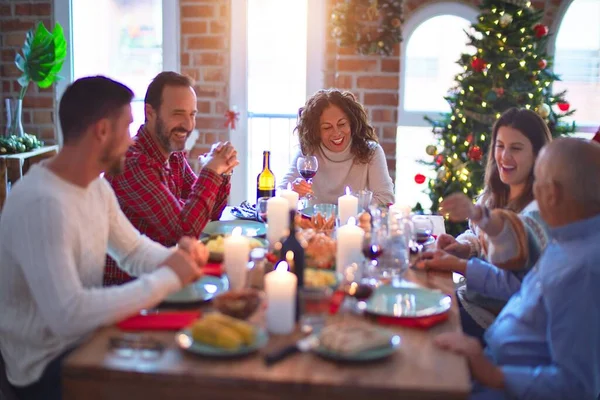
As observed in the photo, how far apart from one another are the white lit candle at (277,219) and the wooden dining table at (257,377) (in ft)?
2.78

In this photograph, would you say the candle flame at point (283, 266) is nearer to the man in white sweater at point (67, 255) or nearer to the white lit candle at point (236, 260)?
the white lit candle at point (236, 260)

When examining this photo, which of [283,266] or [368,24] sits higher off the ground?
[368,24]

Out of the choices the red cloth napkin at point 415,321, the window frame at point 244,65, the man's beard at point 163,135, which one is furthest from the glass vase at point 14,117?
the red cloth napkin at point 415,321

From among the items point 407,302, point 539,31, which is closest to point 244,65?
point 539,31

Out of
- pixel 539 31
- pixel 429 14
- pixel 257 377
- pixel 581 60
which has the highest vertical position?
pixel 429 14

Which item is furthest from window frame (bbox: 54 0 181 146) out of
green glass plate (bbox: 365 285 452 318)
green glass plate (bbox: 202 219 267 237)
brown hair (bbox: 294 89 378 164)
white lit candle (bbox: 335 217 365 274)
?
green glass plate (bbox: 365 285 452 318)

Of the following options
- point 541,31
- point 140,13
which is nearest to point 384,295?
point 541,31

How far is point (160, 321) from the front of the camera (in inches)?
64.2

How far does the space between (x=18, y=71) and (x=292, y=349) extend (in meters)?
4.13

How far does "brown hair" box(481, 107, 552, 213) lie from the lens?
2.39 meters

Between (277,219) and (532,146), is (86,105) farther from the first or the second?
(532,146)

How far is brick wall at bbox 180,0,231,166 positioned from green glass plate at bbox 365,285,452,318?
3.21 metres

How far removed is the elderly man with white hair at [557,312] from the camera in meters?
1.54

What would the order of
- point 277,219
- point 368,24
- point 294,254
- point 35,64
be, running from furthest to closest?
point 368,24, point 35,64, point 277,219, point 294,254
